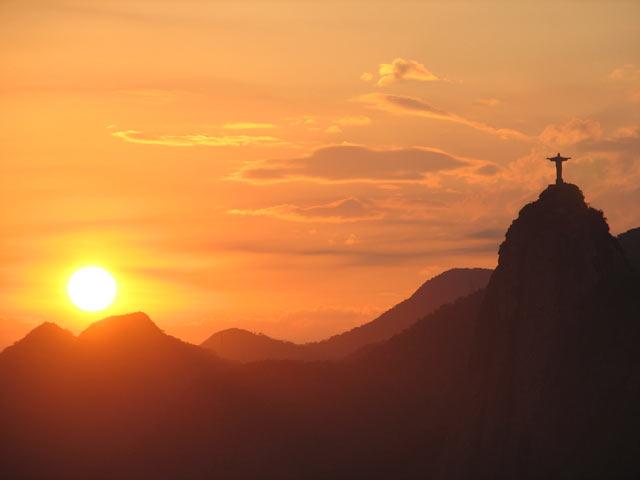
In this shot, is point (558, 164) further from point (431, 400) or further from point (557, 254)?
point (431, 400)

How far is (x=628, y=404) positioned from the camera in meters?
89.6

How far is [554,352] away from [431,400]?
239ft

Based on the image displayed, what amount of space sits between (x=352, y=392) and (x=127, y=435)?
45.3m

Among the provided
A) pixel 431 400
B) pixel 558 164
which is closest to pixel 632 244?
pixel 558 164

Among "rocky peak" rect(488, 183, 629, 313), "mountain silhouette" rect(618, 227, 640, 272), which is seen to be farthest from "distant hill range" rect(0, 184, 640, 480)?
"mountain silhouette" rect(618, 227, 640, 272)

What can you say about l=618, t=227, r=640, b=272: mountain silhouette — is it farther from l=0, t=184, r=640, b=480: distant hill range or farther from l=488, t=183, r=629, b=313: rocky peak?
l=488, t=183, r=629, b=313: rocky peak

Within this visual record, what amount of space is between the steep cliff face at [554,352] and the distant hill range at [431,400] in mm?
165

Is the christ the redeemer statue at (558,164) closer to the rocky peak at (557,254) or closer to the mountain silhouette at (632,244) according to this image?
the rocky peak at (557,254)

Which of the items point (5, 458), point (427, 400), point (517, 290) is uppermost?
point (517, 290)

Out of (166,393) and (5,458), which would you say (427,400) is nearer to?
(166,393)

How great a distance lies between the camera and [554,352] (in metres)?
100

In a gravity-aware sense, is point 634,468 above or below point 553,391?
below

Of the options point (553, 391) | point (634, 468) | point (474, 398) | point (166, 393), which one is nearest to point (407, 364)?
point (166, 393)

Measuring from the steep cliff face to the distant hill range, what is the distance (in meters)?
0.16
